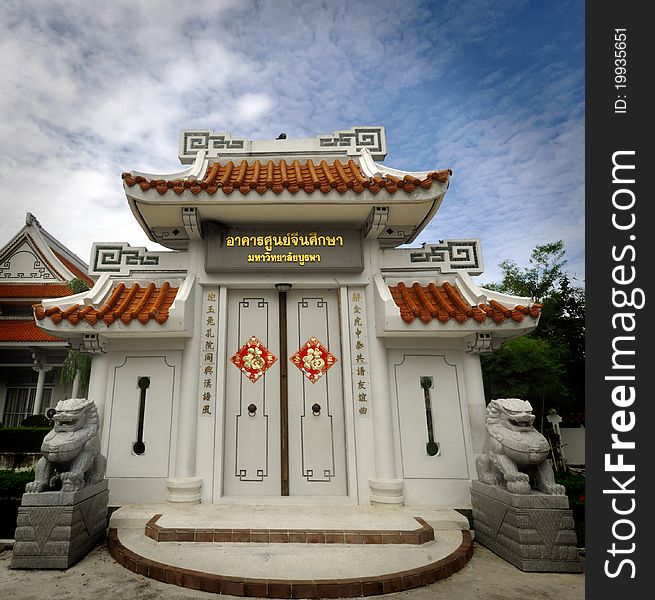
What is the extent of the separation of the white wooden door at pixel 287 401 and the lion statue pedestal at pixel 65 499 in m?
1.68

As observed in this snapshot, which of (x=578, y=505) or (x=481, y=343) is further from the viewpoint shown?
(x=578, y=505)

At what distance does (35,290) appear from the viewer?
17.0 meters

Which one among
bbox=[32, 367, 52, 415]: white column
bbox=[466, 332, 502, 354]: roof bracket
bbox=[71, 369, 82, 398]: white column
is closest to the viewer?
bbox=[466, 332, 502, 354]: roof bracket

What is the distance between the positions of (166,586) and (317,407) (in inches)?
112

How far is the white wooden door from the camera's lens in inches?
228

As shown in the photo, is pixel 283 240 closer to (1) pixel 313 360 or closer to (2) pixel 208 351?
(1) pixel 313 360

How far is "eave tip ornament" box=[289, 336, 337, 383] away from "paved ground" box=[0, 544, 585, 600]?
3005 millimetres

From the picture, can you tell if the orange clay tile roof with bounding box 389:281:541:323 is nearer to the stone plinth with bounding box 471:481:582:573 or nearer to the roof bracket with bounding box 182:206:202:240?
the stone plinth with bounding box 471:481:582:573

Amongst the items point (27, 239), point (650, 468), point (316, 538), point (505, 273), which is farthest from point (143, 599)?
point (505, 273)

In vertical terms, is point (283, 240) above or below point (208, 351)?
above

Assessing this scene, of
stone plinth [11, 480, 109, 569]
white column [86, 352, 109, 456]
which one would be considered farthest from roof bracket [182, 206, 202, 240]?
stone plinth [11, 480, 109, 569]

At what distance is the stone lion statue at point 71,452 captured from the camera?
4395 mm

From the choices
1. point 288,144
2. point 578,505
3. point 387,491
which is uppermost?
point 288,144

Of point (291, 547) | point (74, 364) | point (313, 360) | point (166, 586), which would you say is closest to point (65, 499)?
point (166, 586)
